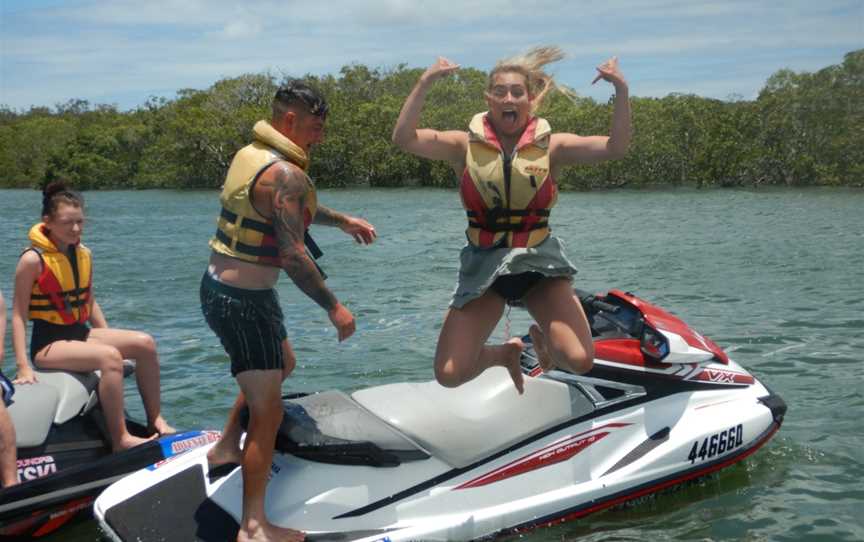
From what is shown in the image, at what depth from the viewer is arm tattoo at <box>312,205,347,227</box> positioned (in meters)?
4.07

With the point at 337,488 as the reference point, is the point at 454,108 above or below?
above

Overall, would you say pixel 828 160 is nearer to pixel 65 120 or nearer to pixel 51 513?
pixel 51 513

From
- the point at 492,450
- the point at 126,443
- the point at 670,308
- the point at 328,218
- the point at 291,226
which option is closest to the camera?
the point at 291,226

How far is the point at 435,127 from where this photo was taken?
59125 millimetres

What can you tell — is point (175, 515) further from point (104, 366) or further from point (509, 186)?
point (509, 186)

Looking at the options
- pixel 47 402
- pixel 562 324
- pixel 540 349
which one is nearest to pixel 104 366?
pixel 47 402

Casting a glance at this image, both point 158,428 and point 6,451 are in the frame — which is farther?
point 158,428

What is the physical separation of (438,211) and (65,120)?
59.9m

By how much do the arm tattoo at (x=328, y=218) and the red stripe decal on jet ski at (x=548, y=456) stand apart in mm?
1216

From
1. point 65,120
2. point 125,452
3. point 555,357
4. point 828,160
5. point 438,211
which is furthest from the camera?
point 65,120

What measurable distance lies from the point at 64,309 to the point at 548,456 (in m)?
2.54

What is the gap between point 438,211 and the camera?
3084cm

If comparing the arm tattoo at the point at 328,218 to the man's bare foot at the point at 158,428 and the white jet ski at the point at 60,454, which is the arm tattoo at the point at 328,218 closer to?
the white jet ski at the point at 60,454

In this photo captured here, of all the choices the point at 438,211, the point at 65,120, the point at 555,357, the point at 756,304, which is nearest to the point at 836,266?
the point at 756,304
